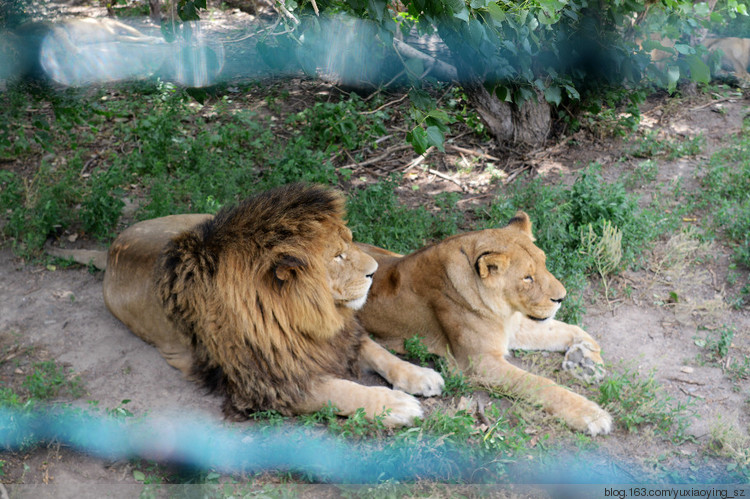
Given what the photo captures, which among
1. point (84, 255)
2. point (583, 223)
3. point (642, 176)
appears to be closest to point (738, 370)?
point (583, 223)

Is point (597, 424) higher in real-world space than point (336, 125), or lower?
lower

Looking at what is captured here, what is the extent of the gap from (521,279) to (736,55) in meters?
5.75

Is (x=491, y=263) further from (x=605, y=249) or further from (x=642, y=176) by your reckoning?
(x=642, y=176)

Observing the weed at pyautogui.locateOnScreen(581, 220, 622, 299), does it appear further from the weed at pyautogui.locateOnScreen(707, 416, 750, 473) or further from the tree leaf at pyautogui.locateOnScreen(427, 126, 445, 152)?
the tree leaf at pyautogui.locateOnScreen(427, 126, 445, 152)

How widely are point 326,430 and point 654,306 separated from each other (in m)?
2.33

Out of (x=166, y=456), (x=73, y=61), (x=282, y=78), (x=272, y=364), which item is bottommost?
(x=166, y=456)

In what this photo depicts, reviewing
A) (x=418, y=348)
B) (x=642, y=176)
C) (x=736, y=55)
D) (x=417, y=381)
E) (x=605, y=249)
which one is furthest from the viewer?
(x=736, y=55)

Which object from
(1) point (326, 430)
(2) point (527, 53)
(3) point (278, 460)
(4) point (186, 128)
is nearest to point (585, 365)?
(1) point (326, 430)

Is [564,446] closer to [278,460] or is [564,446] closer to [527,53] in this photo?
[278,460]

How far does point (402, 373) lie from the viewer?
3.46 metres

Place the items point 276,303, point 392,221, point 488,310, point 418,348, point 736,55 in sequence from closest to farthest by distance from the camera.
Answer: point 276,303 < point 488,310 < point 418,348 < point 392,221 < point 736,55

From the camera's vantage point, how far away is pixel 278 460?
9.64 ft

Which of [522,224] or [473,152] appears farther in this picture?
[473,152]

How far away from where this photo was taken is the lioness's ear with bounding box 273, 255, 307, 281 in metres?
3.02
